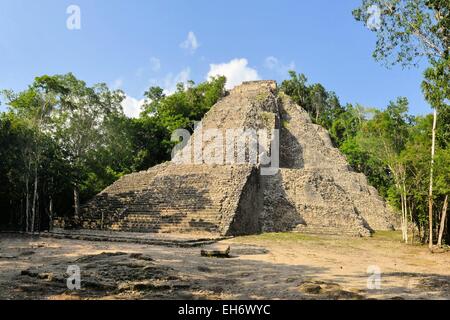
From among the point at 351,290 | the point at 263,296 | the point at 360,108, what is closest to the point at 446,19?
the point at 351,290

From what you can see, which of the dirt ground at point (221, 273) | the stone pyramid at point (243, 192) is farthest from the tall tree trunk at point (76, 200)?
the dirt ground at point (221, 273)

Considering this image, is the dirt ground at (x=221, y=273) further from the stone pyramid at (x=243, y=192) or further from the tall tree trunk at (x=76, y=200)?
the tall tree trunk at (x=76, y=200)

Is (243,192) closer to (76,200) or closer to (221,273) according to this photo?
(76,200)

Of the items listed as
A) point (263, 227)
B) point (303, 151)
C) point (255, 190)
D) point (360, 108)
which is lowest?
point (263, 227)

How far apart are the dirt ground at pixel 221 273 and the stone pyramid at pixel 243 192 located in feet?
16.6

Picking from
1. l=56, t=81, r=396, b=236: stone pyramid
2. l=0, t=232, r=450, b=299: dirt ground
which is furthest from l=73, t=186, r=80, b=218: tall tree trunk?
l=0, t=232, r=450, b=299: dirt ground

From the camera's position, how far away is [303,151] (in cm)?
2780

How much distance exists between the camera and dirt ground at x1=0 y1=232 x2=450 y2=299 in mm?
6000

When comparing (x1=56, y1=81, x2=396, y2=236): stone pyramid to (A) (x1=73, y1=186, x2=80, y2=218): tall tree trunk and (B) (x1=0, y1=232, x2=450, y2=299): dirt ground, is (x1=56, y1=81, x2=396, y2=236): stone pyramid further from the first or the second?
(B) (x1=0, y1=232, x2=450, y2=299): dirt ground

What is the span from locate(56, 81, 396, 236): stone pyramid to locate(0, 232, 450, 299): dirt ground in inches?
200

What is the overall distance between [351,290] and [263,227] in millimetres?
12941

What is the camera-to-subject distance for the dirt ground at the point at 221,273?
6000 millimetres

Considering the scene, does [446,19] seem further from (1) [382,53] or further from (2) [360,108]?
(2) [360,108]

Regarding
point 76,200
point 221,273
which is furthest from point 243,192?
point 221,273
